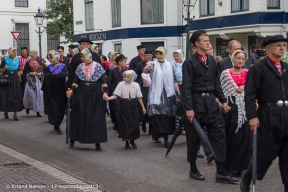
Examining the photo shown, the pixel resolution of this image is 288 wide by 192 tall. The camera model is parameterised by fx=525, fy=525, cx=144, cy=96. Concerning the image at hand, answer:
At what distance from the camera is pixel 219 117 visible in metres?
7.10

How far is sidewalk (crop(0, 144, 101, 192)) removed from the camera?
6828mm

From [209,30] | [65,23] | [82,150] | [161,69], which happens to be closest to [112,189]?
[82,150]

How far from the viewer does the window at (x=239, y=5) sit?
21.2 m

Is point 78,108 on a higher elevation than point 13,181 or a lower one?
higher

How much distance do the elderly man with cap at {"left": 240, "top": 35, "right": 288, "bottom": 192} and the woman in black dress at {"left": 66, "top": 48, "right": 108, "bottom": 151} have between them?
13.8 ft

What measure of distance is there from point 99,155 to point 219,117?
295 cm

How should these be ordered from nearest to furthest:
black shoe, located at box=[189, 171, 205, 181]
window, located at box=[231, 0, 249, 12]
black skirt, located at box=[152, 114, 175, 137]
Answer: black shoe, located at box=[189, 171, 205, 181] < black skirt, located at box=[152, 114, 175, 137] < window, located at box=[231, 0, 249, 12]

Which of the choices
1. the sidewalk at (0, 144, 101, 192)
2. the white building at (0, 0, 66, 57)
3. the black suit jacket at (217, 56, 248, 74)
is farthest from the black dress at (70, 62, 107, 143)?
the white building at (0, 0, 66, 57)

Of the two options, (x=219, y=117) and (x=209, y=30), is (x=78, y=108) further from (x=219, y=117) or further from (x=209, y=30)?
(x=209, y=30)

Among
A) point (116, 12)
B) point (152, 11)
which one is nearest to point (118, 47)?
point (116, 12)

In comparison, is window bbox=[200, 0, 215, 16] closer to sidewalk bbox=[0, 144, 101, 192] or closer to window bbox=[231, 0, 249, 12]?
window bbox=[231, 0, 249, 12]

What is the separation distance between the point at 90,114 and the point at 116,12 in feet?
62.5

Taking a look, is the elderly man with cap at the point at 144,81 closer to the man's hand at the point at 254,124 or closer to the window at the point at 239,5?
the man's hand at the point at 254,124

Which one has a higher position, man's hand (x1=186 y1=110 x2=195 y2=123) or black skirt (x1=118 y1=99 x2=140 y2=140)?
man's hand (x1=186 y1=110 x2=195 y2=123)
